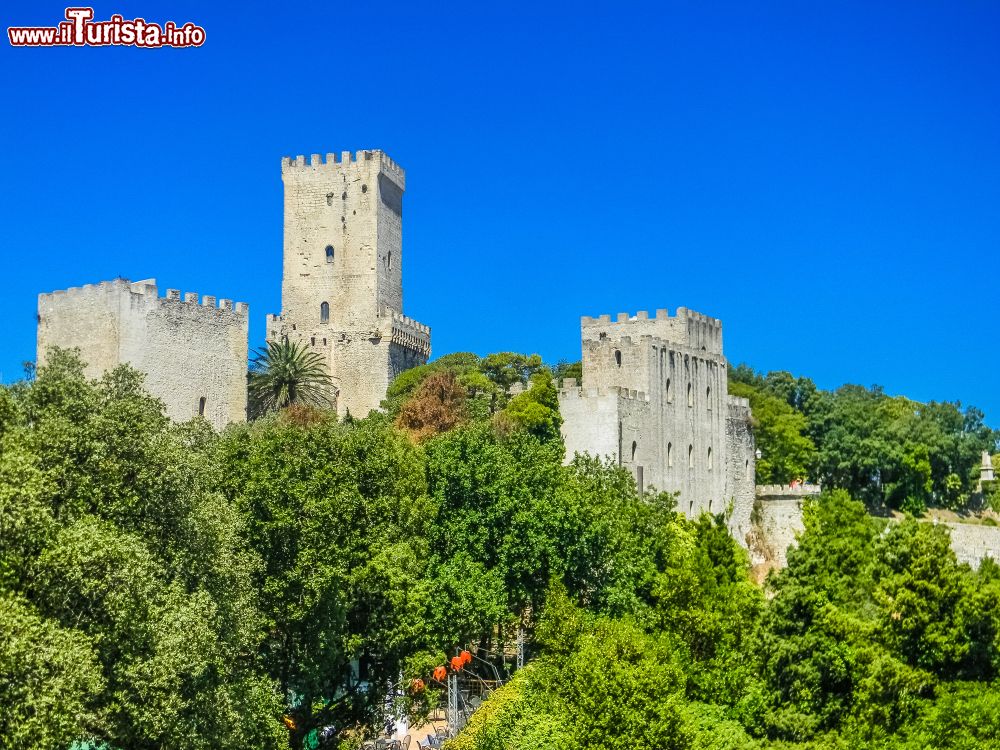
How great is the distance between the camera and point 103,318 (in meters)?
46.5

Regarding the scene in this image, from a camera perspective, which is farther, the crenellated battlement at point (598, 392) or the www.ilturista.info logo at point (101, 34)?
the crenellated battlement at point (598, 392)

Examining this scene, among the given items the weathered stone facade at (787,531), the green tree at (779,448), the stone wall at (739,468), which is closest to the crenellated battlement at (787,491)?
the weathered stone facade at (787,531)

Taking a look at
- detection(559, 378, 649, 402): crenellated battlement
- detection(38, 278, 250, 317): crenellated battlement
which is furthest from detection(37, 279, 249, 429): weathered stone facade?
detection(559, 378, 649, 402): crenellated battlement

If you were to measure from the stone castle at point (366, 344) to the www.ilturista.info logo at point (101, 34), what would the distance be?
28.9 feet

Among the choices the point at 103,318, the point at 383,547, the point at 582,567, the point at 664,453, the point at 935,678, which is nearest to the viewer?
the point at 935,678

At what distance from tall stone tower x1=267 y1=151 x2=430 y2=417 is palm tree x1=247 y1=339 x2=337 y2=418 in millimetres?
6127

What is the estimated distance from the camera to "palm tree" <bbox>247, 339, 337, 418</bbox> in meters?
56.4

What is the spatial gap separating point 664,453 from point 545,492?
16236 mm

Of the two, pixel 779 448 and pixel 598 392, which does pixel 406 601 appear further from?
pixel 779 448

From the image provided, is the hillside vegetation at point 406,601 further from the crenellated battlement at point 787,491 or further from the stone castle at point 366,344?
the crenellated battlement at point 787,491

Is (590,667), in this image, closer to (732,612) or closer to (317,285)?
(732,612)

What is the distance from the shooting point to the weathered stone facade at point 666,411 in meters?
49.6

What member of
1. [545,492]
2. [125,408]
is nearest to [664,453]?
[545,492]

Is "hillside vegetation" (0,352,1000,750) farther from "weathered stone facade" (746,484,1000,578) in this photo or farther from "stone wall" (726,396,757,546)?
"weathered stone facade" (746,484,1000,578)
